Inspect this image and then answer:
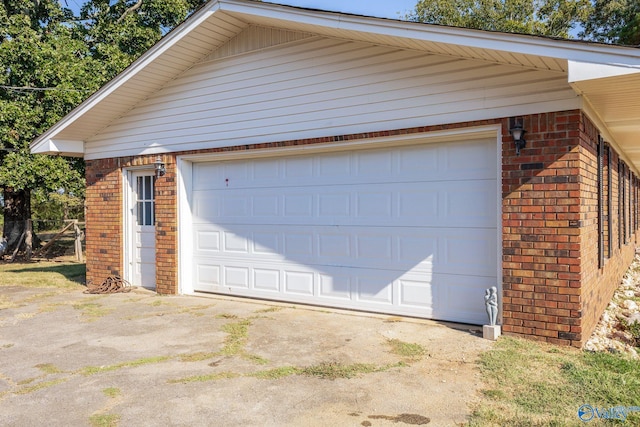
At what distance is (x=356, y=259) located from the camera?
665 centimetres

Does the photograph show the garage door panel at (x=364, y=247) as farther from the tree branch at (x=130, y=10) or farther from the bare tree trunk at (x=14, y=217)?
the tree branch at (x=130, y=10)

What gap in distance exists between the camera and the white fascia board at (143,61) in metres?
6.89

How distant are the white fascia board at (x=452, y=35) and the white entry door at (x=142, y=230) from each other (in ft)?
12.6

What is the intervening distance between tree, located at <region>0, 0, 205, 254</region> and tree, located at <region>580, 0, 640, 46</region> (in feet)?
73.8

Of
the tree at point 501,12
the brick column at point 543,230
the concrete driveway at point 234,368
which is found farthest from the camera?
the tree at point 501,12

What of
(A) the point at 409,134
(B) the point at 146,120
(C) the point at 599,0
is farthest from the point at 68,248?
(C) the point at 599,0

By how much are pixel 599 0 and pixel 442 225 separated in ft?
82.1

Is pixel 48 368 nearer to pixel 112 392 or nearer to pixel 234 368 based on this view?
pixel 112 392

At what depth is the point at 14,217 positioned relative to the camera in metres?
15.4

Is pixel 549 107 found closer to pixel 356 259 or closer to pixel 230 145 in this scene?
pixel 356 259

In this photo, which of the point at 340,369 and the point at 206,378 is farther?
the point at 340,369

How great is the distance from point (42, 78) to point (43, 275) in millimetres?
5882

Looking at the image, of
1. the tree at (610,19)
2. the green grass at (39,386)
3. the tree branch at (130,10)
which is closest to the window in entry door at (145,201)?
the green grass at (39,386)

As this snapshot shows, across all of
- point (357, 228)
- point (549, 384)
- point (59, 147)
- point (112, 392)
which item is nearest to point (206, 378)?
point (112, 392)
